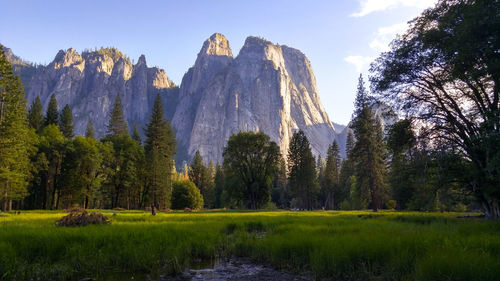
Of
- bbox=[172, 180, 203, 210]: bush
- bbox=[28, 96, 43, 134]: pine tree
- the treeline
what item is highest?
bbox=[28, 96, 43, 134]: pine tree

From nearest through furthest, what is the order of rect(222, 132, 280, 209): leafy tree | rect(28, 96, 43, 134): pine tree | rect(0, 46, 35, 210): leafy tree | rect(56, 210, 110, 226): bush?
rect(56, 210, 110, 226): bush < rect(0, 46, 35, 210): leafy tree < rect(222, 132, 280, 209): leafy tree < rect(28, 96, 43, 134): pine tree

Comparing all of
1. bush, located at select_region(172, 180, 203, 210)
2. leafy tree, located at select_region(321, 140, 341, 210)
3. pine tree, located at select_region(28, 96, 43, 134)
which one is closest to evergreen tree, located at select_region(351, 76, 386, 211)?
leafy tree, located at select_region(321, 140, 341, 210)

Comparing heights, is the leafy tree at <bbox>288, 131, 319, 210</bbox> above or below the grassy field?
above

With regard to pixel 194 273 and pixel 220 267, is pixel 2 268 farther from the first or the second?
pixel 220 267

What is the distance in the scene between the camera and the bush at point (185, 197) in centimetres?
6328

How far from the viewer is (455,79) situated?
53.7 feet

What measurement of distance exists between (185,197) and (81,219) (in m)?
51.0

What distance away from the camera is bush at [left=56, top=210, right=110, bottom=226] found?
12672mm

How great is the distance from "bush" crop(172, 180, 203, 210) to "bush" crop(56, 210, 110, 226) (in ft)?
164

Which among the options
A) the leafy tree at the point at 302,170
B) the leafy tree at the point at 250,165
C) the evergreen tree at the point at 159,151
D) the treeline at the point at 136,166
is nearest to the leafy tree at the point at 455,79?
the treeline at the point at 136,166

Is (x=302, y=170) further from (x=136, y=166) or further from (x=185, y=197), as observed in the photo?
(x=136, y=166)

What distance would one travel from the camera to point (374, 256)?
22.2 ft

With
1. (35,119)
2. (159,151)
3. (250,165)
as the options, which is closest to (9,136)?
(159,151)

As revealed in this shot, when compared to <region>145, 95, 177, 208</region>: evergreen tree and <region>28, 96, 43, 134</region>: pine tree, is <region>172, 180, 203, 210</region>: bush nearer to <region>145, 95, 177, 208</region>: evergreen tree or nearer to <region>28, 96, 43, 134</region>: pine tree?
<region>145, 95, 177, 208</region>: evergreen tree
